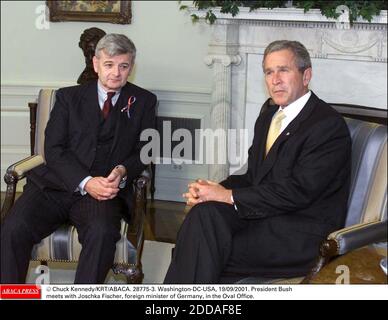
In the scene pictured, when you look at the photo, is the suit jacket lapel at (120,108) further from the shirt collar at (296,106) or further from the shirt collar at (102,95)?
the shirt collar at (296,106)

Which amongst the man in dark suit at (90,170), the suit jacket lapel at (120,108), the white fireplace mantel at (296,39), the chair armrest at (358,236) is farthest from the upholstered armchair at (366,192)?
the white fireplace mantel at (296,39)

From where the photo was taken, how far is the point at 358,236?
2.63 metres

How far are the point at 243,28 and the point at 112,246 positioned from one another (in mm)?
2240

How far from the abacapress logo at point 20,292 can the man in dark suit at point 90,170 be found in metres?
0.61

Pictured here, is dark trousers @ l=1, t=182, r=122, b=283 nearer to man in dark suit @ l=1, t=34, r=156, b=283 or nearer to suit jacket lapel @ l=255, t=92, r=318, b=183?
man in dark suit @ l=1, t=34, r=156, b=283

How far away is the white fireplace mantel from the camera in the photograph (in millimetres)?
4383

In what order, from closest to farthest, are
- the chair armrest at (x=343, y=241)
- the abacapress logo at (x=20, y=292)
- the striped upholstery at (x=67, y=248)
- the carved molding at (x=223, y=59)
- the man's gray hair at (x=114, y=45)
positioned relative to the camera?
the abacapress logo at (x=20, y=292) → the chair armrest at (x=343, y=241) → the striped upholstery at (x=67, y=248) → the man's gray hair at (x=114, y=45) → the carved molding at (x=223, y=59)

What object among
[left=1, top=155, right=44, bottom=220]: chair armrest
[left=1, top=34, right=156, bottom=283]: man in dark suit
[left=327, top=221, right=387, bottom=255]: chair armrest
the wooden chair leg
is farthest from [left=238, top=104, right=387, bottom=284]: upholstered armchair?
[left=1, top=155, right=44, bottom=220]: chair armrest

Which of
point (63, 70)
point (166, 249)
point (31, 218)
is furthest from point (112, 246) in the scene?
point (63, 70)

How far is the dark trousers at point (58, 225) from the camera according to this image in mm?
3020

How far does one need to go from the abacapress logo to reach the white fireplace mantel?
2601 millimetres

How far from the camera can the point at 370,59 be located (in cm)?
441

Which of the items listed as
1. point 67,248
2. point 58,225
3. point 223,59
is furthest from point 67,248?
point 223,59

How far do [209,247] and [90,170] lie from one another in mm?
923
